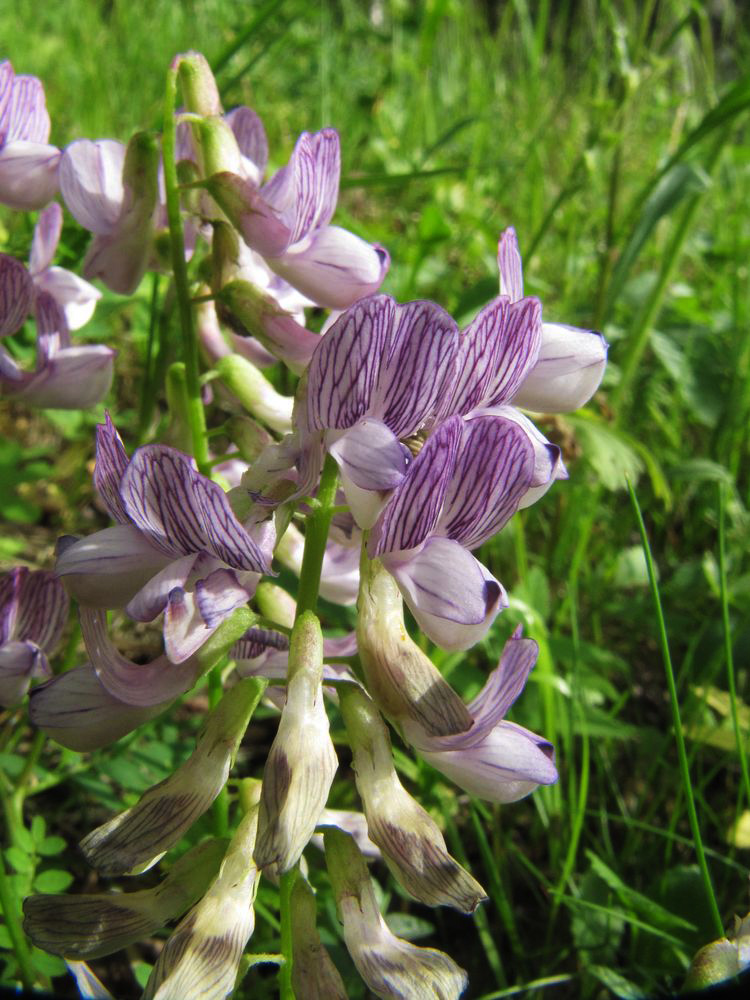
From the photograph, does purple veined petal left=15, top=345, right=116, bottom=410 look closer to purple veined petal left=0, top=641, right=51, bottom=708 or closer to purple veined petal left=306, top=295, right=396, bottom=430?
purple veined petal left=0, top=641, right=51, bottom=708

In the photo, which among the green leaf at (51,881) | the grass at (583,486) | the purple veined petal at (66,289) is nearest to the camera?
the green leaf at (51,881)

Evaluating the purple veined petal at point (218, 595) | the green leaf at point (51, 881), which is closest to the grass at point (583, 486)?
the green leaf at point (51, 881)

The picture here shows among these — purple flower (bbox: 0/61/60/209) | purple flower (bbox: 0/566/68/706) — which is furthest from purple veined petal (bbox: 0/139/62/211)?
purple flower (bbox: 0/566/68/706)

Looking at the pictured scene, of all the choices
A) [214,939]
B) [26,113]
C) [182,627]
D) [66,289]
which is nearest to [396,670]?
[182,627]

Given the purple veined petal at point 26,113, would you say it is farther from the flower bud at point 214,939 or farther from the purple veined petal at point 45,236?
the flower bud at point 214,939

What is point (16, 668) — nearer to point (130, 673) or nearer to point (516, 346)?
point (130, 673)

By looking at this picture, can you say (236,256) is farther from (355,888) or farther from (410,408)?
(355,888)
